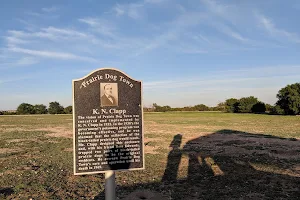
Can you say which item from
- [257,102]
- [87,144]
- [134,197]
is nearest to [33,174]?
[134,197]

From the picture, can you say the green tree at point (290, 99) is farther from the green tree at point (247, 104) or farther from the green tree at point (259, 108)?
the green tree at point (247, 104)

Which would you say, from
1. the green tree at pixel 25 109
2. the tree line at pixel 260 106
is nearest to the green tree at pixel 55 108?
the green tree at pixel 25 109

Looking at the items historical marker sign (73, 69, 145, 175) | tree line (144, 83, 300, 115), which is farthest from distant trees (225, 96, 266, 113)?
historical marker sign (73, 69, 145, 175)

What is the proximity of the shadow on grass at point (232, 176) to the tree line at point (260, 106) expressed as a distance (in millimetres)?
52505

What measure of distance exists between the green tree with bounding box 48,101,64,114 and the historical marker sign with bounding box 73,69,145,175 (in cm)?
8156

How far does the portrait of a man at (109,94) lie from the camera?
539cm

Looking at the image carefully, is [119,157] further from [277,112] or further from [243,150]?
[277,112]

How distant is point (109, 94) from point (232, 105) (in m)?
80.0

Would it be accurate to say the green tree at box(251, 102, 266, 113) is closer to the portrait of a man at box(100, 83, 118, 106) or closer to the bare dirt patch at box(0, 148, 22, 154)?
the bare dirt patch at box(0, 148, 22, 154)

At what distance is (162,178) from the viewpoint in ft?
30.5

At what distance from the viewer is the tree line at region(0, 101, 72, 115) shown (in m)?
79.6

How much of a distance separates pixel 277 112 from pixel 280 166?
59399 mm

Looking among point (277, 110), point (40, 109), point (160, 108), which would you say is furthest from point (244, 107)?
point (40, 109)

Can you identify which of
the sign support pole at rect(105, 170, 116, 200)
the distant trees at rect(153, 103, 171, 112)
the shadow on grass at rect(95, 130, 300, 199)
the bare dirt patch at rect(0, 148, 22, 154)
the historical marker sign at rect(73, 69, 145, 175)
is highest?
the distant trees at rect(153, 103, 171, 112)
